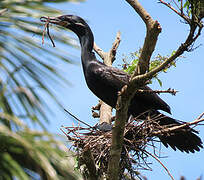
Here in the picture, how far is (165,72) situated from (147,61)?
2.19 meters

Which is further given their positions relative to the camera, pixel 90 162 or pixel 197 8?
pixel 90 162

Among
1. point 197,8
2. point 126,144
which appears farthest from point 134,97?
point 197,8

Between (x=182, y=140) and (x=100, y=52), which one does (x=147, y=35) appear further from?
(x=100, y=52)

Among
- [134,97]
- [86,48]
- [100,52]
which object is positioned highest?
[100,52]

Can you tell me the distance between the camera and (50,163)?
65.0 inches

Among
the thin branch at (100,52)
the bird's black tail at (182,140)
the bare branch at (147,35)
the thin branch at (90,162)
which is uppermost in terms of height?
the thin branch at (100,52)

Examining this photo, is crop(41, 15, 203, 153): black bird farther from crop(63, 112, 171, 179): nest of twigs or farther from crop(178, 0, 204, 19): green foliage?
crop(178, 0, 204, 19): green foliage

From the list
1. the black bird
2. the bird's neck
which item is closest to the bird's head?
the bird's neck

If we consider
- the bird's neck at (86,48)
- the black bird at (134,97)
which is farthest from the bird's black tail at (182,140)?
the bird's neck at (86,48)

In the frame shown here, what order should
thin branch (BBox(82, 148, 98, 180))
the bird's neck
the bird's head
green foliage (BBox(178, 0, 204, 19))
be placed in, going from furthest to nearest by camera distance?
the bird's head
the bird's neck
thin branch (BBox(82, 148, 98, 180))
green foliage (BBox(178, 0, 204, 19))

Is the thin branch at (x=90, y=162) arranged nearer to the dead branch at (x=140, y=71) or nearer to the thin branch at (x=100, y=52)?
the dead branch at (x=140, y=71)

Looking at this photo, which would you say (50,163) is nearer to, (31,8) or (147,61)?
(31,8)

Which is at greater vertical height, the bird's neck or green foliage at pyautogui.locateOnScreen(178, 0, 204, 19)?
the bird's neck

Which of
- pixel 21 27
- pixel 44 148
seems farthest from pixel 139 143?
pixel 44 148
